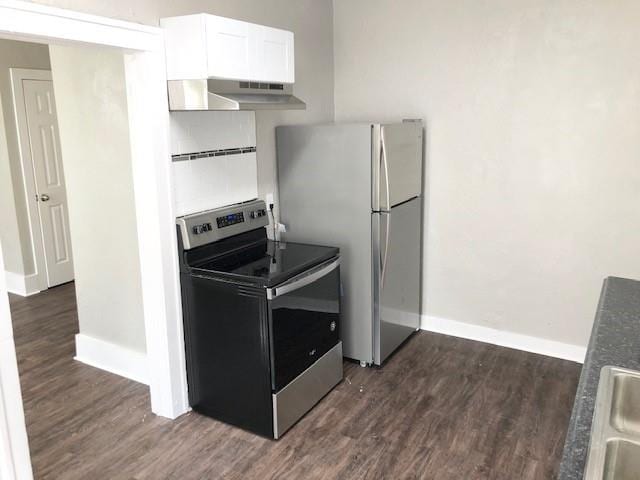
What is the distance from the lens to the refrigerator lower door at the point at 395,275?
337 centimetres

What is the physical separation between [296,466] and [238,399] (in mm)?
482

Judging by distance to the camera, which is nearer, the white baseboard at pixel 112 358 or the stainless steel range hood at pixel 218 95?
the stainless steel range hood at pixel 218 95

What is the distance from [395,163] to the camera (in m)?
3.36

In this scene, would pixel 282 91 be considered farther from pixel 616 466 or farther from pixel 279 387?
pixel 616 466

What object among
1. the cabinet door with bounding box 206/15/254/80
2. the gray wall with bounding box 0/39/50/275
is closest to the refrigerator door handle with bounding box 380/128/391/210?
the cabinet door with bounding box 206/15/254/80

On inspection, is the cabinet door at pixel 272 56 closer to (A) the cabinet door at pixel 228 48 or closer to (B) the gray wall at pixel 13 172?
(A) the cabinet door at pixel 228 48

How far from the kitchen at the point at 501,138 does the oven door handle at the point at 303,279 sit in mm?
773

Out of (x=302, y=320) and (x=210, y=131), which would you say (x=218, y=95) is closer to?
(x=210, y=131)

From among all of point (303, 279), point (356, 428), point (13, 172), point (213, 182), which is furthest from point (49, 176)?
point (356, 428)

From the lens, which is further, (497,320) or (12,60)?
(12,60)

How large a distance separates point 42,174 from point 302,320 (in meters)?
3.63

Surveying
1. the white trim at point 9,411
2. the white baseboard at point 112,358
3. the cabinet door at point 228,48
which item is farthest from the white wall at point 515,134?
the white trim at point 9,411

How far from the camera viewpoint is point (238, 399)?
9.26 feet

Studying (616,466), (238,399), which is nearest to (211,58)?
(238,399)
